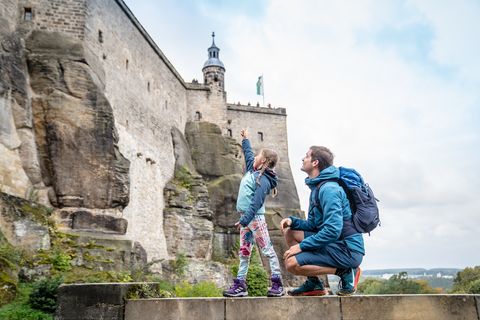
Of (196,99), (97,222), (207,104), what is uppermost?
(196,99)

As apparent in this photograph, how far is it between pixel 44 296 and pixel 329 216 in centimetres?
909

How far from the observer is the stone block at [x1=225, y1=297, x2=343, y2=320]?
464 cm

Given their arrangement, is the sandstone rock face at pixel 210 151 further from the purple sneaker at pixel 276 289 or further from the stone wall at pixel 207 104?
the purple sneaker at pixel 276 289

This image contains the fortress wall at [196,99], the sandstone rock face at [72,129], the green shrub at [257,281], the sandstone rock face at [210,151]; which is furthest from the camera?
the fortress wall at [196,99]

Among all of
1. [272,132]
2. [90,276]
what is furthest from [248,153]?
[272,132]

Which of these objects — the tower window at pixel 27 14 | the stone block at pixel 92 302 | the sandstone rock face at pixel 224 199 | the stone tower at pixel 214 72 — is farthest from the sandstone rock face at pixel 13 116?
the stone tower at pixel 214 72

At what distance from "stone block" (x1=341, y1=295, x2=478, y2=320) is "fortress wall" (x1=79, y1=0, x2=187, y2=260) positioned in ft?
55.0

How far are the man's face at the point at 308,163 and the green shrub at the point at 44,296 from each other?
27.3ft

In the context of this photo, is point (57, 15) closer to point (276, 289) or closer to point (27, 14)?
point (27, 14)

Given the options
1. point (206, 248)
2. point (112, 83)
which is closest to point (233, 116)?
point (206, 248)

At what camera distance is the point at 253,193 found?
5602 mm

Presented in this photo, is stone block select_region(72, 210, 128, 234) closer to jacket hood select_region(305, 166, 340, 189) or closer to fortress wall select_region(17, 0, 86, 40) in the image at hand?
fortress wall select_region(17, 0, 86, 40)

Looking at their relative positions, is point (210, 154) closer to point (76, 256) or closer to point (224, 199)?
point (224, 199)

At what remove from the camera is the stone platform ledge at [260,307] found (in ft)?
15.1
